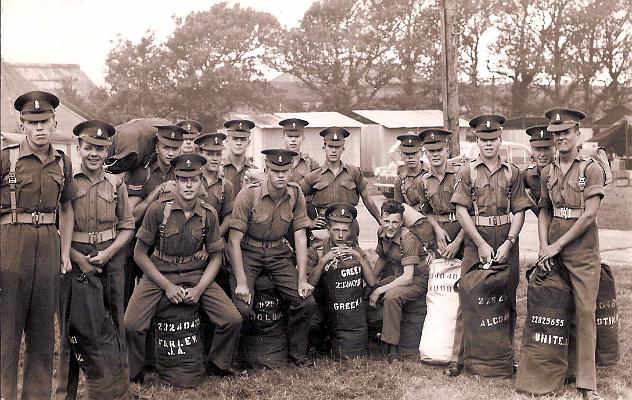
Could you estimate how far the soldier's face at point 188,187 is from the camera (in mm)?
5570

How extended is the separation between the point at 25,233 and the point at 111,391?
4.48 feet

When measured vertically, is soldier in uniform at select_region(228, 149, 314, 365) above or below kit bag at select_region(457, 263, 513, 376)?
above

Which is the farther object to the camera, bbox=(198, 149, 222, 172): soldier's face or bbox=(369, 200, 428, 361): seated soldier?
bbox=(198, 149, 222, 172): soldier's face

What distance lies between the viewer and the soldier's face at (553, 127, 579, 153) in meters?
5.29

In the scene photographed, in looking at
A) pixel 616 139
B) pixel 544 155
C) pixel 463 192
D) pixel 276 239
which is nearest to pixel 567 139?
pixel 463 192

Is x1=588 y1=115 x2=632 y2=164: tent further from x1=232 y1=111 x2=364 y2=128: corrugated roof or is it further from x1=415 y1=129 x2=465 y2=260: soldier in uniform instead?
x1=415 y1=129 x2=465 y2=260: soldier in uniform

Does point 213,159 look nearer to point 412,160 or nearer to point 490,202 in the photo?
point 412,160

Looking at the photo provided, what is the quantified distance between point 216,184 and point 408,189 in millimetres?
1904

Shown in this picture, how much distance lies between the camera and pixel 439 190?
21.3 ft

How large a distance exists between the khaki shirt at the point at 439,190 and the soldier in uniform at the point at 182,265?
207 cm

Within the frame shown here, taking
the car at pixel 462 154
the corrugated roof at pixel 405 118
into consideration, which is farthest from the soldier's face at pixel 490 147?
the corrugated roof at pixel 405 118

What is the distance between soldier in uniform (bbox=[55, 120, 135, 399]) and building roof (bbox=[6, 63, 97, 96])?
316 inches

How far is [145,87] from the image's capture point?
28.8 meters

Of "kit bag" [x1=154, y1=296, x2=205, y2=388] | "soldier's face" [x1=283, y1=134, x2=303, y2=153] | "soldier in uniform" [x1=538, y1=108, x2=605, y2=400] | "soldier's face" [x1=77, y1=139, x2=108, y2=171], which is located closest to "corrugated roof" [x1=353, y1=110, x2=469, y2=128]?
"soldier's face" [x1=283, y1=134, x2=303, y2=153]
